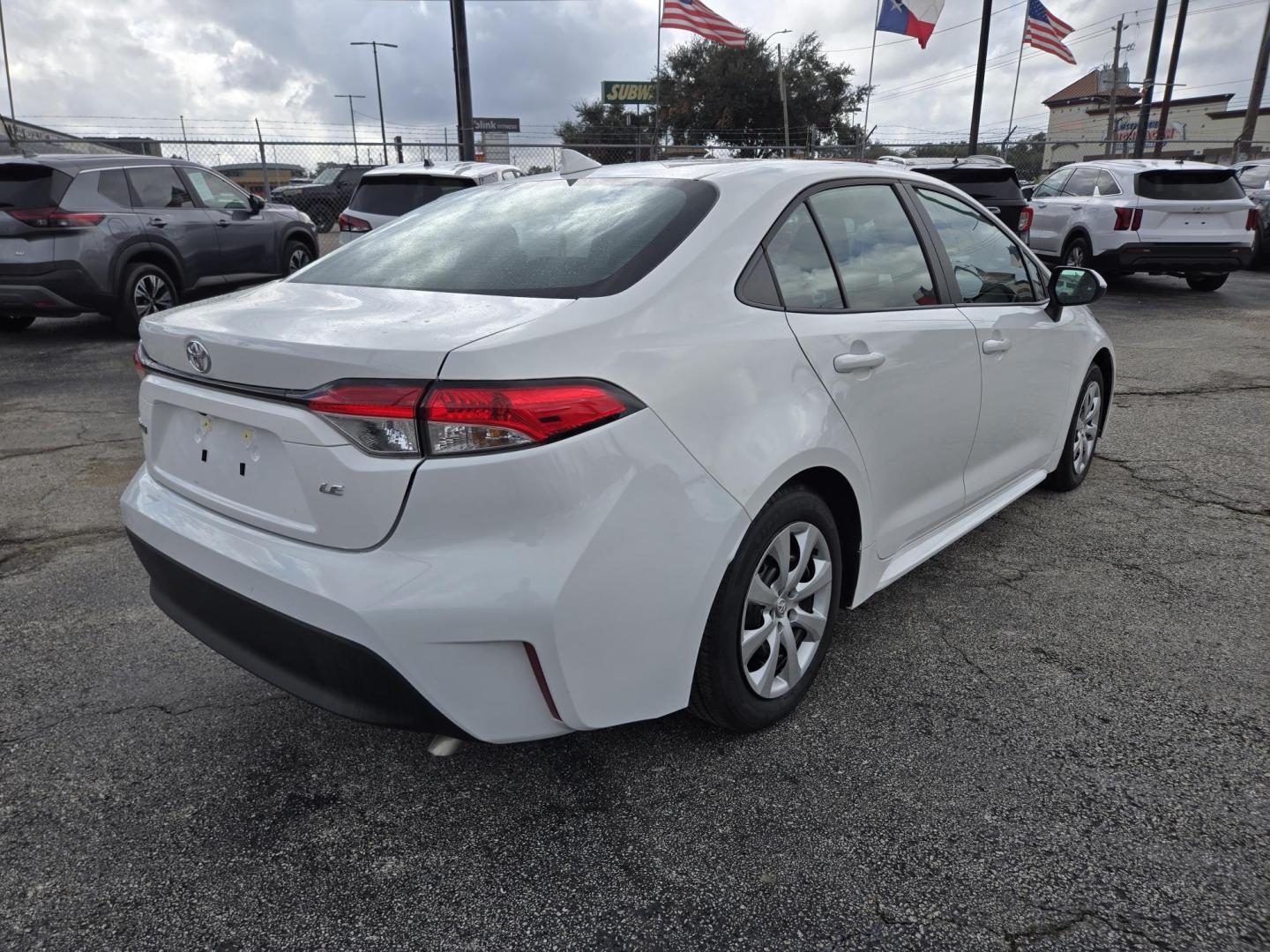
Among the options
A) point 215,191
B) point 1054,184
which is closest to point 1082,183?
point 1054,184

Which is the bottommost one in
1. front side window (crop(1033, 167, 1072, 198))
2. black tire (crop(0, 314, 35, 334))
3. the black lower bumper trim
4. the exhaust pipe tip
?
black tire (crop(0, 314, 35, 334))

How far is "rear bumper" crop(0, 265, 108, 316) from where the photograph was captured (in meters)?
8.38

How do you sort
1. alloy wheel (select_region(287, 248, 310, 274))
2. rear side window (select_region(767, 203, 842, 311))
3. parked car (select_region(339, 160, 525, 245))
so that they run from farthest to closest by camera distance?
1. alloy wheel (select_region(287, 248, 310, 274))
2. parked car (select_region(339, 160, 525, 245))
3. rear side window (select_region(767, 203, 842, 311))

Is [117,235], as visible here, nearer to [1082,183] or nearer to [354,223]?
[354,223]

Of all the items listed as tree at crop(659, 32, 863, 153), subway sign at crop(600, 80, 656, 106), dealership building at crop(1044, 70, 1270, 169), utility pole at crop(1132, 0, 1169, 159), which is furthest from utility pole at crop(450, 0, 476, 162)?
dealership building at crop(1044, 70, 1270, 169)

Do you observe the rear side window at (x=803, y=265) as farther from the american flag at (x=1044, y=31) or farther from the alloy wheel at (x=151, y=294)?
the american flag at (x=1044, y=31)

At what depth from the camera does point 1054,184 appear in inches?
534

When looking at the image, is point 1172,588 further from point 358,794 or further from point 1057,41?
point 1057,41

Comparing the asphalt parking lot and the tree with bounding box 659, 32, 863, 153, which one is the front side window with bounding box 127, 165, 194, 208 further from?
the tree with bounding box 659, 32, 863, 153

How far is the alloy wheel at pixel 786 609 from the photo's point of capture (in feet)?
8.20

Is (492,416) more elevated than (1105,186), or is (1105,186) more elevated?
(1105,186)

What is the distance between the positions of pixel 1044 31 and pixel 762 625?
928 inches

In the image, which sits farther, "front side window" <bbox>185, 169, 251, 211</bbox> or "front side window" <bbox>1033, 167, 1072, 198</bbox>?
"front side window" <bbox>1033, 167, 1072, 198</bbox>

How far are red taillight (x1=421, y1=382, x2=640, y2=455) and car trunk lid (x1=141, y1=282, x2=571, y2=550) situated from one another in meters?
0.06
